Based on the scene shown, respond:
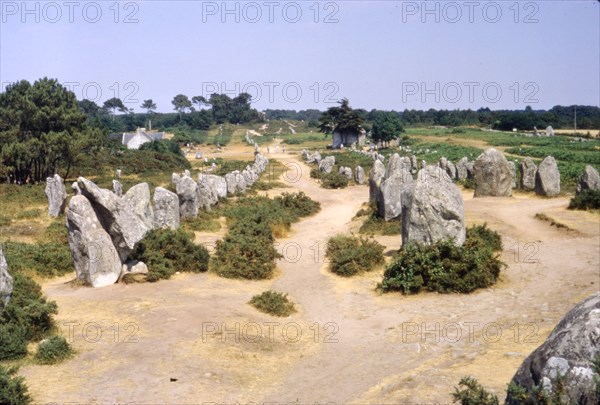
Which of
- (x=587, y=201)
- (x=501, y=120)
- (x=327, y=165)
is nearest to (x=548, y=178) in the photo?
(x=587, y=201)

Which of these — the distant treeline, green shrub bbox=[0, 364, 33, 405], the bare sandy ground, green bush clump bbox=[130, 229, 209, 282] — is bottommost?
the bare sandy ground

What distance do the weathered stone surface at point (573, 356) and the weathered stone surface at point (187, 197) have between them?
20861mm

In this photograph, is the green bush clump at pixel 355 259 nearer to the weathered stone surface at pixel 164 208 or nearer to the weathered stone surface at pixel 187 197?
the weathered stone surface at pixel 164 208

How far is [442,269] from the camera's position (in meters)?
14.9

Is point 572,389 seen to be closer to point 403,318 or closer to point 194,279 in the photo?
point 403,318

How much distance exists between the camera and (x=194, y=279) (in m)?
16.6

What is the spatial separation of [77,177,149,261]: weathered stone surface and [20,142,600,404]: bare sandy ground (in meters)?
1.18

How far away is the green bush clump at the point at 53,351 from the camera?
10.3 m

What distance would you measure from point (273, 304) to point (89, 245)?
16.1 ft

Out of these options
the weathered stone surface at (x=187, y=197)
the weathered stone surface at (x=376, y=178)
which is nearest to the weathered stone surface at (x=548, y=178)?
the weathered stone surface at (x=376, y=178)

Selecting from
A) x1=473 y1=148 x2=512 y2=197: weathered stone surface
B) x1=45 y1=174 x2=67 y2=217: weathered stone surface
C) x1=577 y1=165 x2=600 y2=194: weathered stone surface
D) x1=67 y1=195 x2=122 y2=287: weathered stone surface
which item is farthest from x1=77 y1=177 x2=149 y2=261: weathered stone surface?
x1=577 y1=165 x2=600 y2=194: weathered stone surface

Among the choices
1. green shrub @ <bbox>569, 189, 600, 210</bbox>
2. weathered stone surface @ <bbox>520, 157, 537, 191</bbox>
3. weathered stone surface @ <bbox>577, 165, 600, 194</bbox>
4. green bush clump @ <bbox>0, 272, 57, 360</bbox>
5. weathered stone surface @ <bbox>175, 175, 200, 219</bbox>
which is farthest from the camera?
weathered stone surface @ <bbox>520, 157, 537, 191</bbox>

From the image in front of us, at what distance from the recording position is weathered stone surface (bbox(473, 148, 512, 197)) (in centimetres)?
2781

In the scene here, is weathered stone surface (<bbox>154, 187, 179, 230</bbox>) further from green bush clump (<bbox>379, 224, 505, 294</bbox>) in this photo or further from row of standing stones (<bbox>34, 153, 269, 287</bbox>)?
green bush clump (<bbox>379, 224, 505, 294</bbox>)
